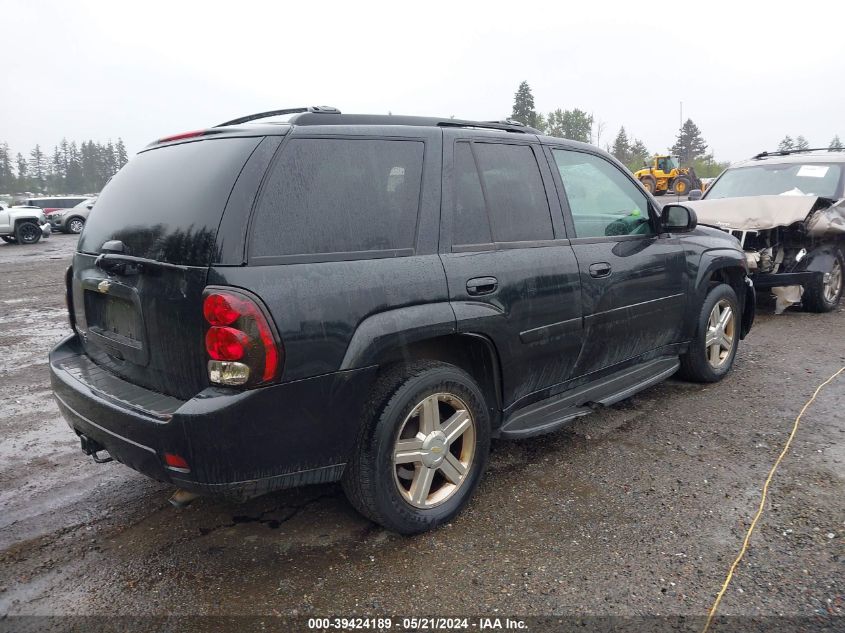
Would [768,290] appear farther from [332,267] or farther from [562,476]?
[332,267]

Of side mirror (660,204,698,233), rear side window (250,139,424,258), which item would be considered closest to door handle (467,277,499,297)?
rear side window (250,139,424,258)

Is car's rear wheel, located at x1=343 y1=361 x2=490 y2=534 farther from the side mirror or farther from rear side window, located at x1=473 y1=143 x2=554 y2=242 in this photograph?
the side mirror

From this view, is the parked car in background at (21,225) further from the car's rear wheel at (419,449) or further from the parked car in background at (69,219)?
the car's rear wheel at (419,449)

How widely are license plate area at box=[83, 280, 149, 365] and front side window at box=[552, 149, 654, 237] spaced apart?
2351 mm

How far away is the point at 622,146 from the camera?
93.9 meters

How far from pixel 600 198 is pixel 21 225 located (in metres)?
23.0

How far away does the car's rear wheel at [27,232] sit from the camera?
21484 millimetres

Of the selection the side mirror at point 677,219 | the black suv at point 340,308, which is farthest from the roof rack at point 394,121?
the side mirror at point 677,219

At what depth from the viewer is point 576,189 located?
3.78m

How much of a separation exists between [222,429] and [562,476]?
1.94 meters

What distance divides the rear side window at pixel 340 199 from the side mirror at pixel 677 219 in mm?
2022

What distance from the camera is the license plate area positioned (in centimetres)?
265

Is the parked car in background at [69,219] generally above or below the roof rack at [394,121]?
below

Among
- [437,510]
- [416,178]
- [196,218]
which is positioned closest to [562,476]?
[437,510]
